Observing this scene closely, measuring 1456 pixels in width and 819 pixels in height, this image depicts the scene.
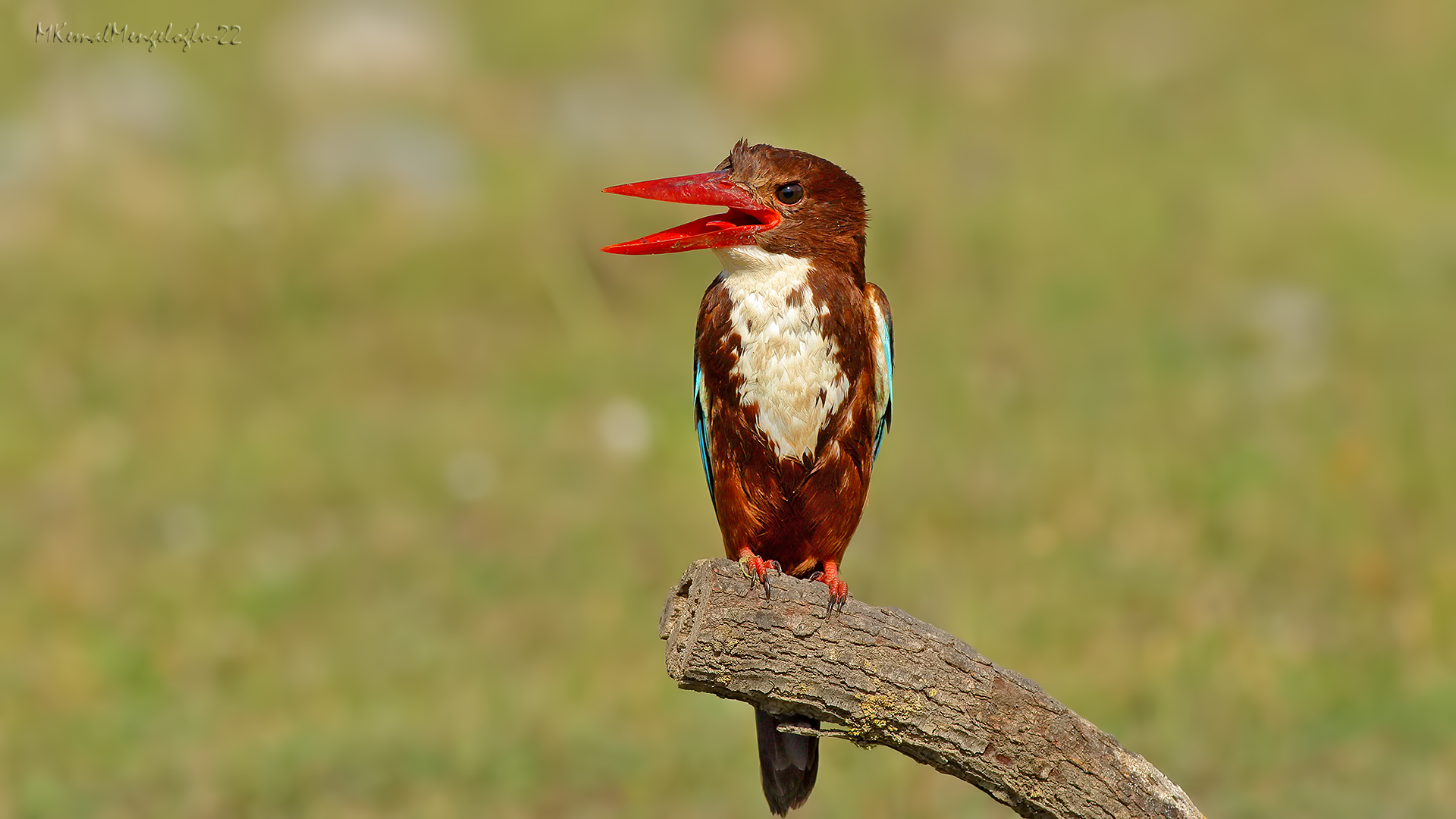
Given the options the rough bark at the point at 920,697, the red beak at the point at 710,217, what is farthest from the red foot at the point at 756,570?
the red beak at the point at 710,217

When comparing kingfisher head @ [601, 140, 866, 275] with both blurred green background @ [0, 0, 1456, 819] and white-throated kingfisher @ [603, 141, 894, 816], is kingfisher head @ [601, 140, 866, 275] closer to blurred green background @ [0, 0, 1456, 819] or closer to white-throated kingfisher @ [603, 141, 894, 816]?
white-throated kingfisher @ [603, 141, 894, 816]

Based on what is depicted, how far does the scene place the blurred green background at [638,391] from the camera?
527 centimetres

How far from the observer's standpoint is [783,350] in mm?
3322

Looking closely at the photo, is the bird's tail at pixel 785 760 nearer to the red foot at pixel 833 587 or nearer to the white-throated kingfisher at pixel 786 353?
the white-throated kingfisher at pixel 786 353

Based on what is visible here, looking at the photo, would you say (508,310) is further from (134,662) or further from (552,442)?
(134,662)

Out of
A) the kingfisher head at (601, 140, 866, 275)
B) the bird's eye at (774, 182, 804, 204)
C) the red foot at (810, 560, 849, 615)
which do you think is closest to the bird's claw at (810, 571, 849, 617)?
the red foot at (810, 560, 849, 615)

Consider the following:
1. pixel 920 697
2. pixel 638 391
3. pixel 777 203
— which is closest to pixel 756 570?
pixel 920 697

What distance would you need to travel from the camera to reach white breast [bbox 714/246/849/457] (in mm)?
3326

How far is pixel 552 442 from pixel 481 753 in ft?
8.62

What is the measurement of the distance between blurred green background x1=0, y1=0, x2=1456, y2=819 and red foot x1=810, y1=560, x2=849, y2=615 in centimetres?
145

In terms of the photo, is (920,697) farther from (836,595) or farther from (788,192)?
(788,192)

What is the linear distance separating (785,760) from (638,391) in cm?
451

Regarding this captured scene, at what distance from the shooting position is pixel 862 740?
300 cm

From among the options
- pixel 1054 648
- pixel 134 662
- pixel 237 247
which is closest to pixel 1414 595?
pixel 1054 648
